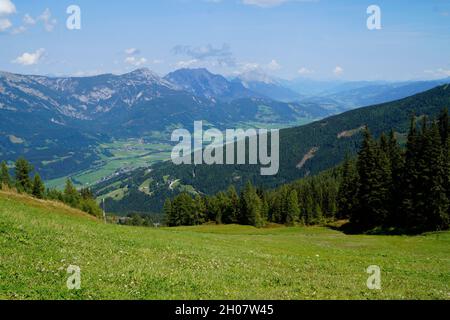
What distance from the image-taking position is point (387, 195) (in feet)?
257

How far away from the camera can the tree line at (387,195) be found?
225 ft

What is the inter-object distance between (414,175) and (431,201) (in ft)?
20.0

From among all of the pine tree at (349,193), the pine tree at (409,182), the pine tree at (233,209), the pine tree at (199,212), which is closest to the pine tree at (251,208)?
the pine tree at (233,209)

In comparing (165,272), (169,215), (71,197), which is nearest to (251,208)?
(169,215)

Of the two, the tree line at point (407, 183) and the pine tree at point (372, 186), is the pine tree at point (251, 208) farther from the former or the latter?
the pine tree at point (372, 186)

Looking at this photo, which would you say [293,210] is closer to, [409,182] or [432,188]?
[409,182]

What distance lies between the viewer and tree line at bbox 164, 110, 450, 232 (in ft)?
225

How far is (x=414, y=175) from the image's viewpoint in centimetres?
7181

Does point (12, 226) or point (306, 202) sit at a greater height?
point (12, 226)

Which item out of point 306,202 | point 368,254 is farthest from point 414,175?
point 306,202

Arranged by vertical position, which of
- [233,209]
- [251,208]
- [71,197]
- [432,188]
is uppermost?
[432,188]

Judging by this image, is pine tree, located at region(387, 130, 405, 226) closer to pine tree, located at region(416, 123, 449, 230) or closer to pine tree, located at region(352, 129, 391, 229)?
pine tree, located at region(352, 129, 391, 229)
